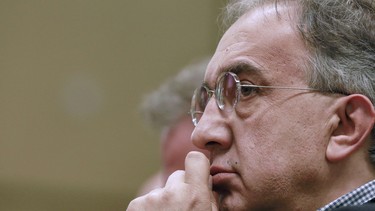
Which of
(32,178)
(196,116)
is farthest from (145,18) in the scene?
(196,116)

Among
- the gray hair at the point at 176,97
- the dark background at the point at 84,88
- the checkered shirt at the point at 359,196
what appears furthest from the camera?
the dark background at the point at 84,88

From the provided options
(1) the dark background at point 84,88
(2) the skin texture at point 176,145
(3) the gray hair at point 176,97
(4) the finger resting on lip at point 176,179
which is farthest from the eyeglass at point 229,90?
(1) the dark background at point 84,88

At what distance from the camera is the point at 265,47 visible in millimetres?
2287

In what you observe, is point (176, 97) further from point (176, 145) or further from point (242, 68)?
point (242, 68)

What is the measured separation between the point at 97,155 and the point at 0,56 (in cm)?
106

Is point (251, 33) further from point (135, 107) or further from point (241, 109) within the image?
point (135, 107)

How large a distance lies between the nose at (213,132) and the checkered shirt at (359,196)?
35cm

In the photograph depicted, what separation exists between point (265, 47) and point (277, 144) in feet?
0.96

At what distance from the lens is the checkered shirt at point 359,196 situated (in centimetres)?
216

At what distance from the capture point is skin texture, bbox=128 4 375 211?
85.8 inches

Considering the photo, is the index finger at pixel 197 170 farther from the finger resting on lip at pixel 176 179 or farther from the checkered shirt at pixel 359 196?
the checkered shirt at pixel 359 196

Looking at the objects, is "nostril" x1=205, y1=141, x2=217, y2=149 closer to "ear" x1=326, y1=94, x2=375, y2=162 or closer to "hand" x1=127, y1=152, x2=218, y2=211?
"hand" x1=127, y1=152, x2=218, y2=211

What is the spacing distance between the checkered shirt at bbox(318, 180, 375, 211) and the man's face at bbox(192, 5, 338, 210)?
8 centimetres

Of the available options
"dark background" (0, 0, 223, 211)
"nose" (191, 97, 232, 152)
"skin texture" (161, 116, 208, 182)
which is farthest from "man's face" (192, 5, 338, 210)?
"dark background" (0, 0, 223, 211)
